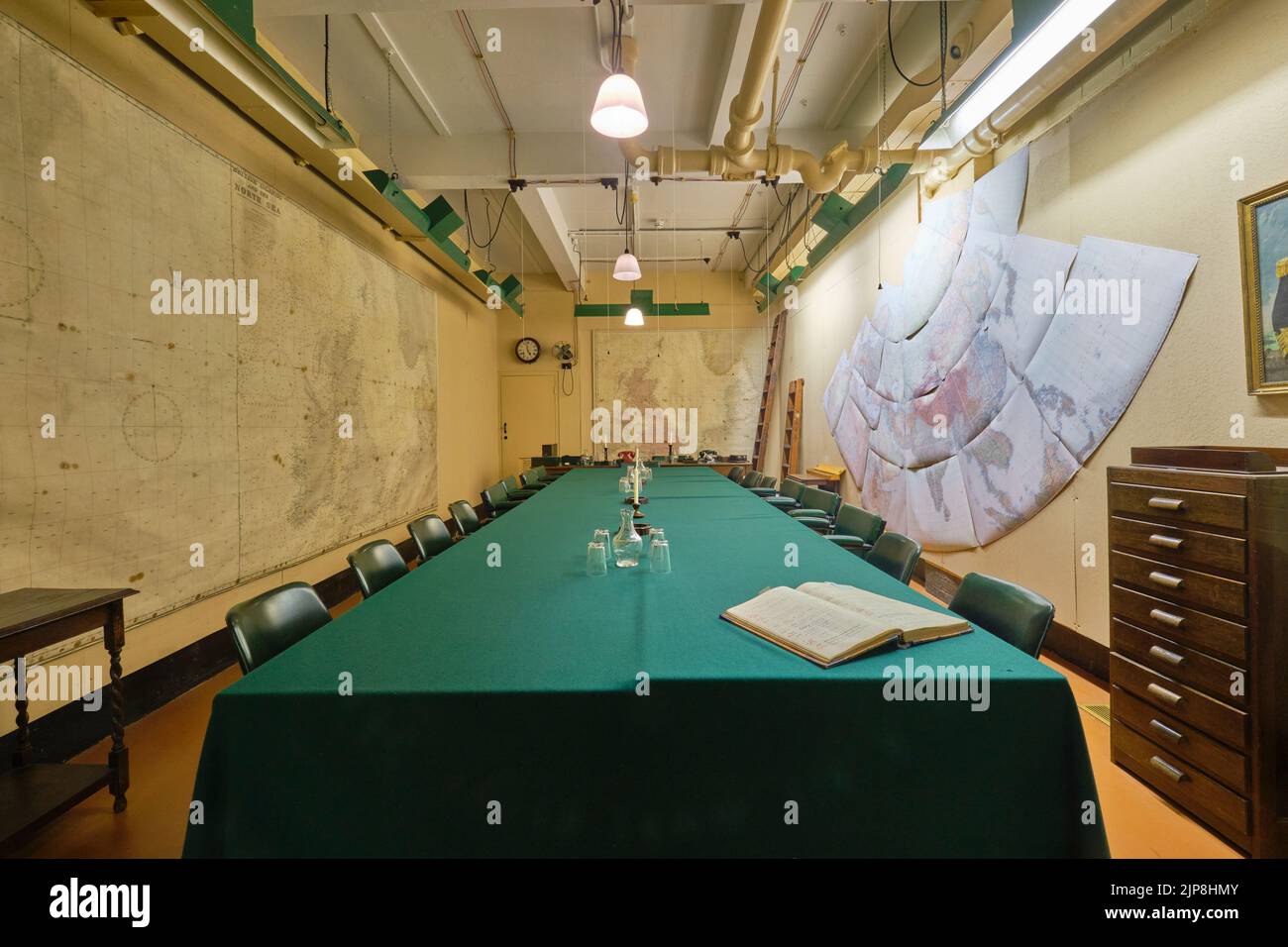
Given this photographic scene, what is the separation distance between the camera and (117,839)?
1.80 m

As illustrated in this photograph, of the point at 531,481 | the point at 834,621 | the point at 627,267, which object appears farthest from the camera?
the point at 531,481

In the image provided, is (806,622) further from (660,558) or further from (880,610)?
(660,558)

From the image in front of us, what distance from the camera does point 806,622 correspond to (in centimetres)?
A: 138

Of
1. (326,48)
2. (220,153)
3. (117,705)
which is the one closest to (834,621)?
(117,705)

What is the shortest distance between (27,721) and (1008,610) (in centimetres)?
332

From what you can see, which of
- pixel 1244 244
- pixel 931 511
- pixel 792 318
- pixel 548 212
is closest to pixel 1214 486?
pixel 1244 244

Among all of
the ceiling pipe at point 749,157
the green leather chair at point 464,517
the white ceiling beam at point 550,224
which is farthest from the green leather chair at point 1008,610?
the white ceiling beam at point 550,224

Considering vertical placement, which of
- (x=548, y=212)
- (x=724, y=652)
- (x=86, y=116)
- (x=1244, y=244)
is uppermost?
(x=548, y=212)

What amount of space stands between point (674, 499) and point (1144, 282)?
9.29 ft

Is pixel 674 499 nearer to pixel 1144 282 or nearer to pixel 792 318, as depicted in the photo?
pixel 1144 282

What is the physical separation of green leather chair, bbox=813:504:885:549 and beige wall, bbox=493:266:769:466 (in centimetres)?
640

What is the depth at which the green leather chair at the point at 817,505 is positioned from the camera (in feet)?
11.9

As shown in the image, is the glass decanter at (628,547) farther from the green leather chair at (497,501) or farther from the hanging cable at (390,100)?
the hanging cable at (390,100)

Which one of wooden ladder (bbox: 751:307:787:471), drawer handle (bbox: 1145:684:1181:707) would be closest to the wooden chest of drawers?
drawer handle (bbox: 1145:684:1181:707)
